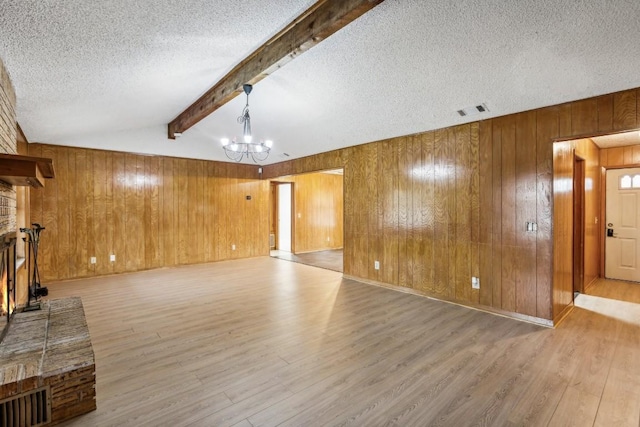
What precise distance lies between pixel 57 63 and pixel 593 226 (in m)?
7.76

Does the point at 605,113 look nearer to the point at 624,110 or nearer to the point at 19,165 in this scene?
the point at 624,110

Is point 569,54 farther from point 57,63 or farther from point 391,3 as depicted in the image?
point 57,63

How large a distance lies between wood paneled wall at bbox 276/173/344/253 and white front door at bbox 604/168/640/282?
5.87 m

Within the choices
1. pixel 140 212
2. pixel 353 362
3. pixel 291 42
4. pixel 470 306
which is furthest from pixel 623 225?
pixel 140 212

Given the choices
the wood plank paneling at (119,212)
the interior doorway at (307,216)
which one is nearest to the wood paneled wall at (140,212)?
the wood plank paneling at (119,212)

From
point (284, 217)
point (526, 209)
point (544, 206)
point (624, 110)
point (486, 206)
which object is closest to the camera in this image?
point (624, 110)

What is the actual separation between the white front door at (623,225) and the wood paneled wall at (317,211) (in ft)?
19.2

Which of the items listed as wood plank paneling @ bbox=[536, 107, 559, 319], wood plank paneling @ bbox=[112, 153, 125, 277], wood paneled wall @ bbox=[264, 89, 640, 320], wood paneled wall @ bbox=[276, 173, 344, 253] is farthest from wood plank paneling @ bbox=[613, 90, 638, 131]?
wood plank paneling @ bbox=[112, 153, 125, 277]

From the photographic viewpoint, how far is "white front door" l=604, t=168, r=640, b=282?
5316 mm

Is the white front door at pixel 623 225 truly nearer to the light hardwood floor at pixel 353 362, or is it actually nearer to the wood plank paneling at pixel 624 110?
the light hardwood floor at pixel 353 362

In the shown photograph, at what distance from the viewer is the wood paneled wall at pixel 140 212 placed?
18.3 feet

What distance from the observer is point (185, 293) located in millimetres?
4832

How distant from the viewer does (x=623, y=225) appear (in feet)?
17.9

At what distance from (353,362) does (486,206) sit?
2665 mm
